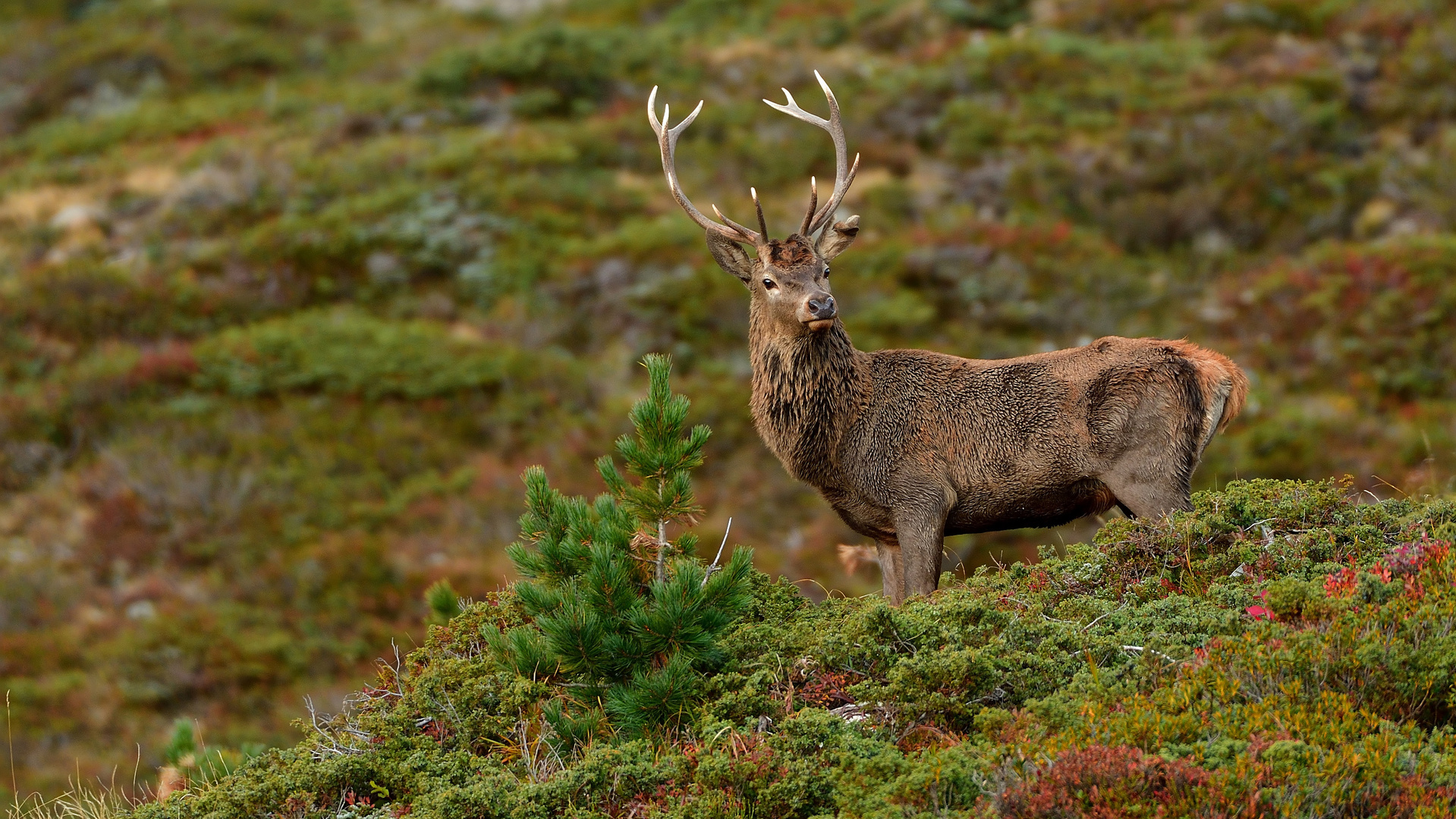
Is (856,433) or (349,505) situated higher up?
(856,433)

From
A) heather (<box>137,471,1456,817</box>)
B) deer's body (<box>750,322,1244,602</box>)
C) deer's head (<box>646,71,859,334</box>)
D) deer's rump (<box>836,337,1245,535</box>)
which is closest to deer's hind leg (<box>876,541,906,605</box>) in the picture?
deer's body (<box>750,322,1244,602</box>)

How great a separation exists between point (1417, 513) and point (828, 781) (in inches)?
132

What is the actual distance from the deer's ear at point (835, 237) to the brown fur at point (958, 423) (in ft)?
0.11

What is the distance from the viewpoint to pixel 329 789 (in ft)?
21.3

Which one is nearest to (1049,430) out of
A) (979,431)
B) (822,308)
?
(979,431)

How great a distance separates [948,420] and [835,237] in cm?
141

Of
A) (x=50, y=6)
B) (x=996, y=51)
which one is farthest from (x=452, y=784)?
(x=50, y=6)

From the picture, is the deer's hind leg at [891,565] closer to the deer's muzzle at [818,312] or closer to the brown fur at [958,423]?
→ the brown fur at [958,423]

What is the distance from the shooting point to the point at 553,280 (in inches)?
838

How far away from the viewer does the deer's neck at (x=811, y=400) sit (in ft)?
26.3

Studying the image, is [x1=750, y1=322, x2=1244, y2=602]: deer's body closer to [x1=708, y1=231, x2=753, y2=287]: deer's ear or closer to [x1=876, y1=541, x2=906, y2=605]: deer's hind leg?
[x1=876, y1=541, x2=906, y2=605]: deer's hind leg

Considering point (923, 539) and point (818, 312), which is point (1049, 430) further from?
point (818, 312)

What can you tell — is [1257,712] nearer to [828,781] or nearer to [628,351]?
[828,781]

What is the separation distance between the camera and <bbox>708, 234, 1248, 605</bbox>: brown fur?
747 cm
